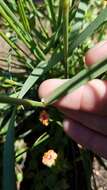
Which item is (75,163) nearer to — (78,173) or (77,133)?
(78,173)

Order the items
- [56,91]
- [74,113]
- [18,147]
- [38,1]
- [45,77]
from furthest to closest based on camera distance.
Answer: [38,1] < [18,147] < [45,77] < [74,113] < [56,91]

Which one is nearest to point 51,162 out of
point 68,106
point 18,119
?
point 18,119

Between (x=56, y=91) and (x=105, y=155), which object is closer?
(x=56, y=91)

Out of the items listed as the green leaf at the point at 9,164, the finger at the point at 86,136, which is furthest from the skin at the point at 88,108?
the green leaf at the point at 9,164

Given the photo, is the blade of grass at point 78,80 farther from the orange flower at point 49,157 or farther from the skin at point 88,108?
the orange flower at point 49,157

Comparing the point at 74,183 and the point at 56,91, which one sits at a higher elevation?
the point at 56,91

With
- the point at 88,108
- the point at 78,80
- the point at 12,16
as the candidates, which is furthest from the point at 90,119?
the point at 12,16

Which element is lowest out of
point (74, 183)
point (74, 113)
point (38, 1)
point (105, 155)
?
point (74, 183)
